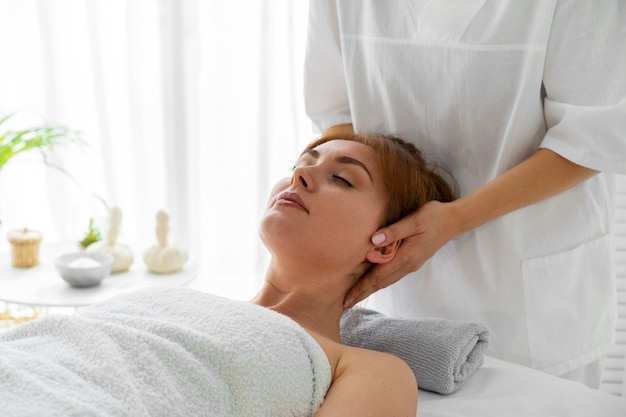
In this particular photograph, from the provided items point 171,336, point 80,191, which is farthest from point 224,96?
point 171,336

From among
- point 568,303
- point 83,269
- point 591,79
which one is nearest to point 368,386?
point 568,303

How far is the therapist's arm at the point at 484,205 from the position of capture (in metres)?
1.47

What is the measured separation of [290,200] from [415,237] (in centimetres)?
26

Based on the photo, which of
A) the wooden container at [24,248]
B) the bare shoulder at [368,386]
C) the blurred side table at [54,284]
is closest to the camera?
the bare shoulder at [368,386]

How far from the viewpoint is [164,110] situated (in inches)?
125

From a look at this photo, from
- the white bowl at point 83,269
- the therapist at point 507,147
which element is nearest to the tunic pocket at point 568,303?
the therapist at point 507,147

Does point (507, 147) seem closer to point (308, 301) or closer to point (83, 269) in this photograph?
point (308, 301)

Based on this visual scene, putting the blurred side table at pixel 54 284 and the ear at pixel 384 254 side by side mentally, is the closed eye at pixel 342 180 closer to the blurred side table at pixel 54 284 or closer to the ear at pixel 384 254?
the ear at pixel 384 254

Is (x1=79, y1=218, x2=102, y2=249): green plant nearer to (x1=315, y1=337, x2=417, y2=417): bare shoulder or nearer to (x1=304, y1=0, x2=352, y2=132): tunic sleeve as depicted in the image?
(x1=304, y1=0, x2=352, y2=132): tunic sleeve

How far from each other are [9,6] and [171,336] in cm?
245

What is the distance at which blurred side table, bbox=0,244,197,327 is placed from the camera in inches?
89.8

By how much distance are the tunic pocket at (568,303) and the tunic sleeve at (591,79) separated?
0.81 feet

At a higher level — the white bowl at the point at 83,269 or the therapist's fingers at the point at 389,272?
the therapist's fingers at the point at 389,272

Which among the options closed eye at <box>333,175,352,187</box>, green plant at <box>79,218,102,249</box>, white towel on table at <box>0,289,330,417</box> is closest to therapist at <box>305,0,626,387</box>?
closed eye at <box>333,175,352,187</box>
